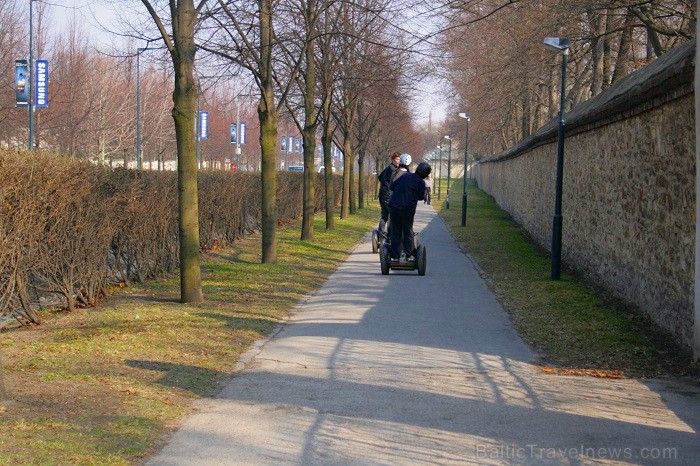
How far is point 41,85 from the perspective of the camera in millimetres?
29266

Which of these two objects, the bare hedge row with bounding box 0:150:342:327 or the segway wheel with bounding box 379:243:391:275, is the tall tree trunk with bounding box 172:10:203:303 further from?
the segway wheel with bounding box 379:243:391:275

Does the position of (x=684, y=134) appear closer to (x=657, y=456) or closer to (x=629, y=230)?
(x=629, y=230)

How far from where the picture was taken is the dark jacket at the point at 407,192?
14.2m

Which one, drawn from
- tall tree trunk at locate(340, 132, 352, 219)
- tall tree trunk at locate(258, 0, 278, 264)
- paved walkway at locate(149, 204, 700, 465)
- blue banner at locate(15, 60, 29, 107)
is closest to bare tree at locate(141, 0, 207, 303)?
paved walkway at locate(149, 204, 700, 465)

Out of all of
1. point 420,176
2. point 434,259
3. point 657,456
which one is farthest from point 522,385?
point 434,259

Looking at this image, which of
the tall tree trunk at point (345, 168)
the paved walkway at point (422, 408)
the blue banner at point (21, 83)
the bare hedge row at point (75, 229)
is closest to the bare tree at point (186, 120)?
the bare hedge row at point (75, 229)

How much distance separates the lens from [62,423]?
19.4ft

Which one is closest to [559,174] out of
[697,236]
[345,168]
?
[697,236]

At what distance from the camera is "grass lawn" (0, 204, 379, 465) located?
561 centimetres

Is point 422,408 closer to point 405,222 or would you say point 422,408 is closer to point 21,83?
point 405,222

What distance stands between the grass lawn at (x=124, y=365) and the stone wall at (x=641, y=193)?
442cm

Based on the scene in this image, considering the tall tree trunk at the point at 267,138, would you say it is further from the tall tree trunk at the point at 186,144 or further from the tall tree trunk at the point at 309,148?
the tall tree trunk at the point at 309,148

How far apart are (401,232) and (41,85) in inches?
740

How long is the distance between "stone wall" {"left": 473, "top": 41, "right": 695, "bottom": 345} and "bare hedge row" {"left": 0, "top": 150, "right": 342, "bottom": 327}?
657cm
